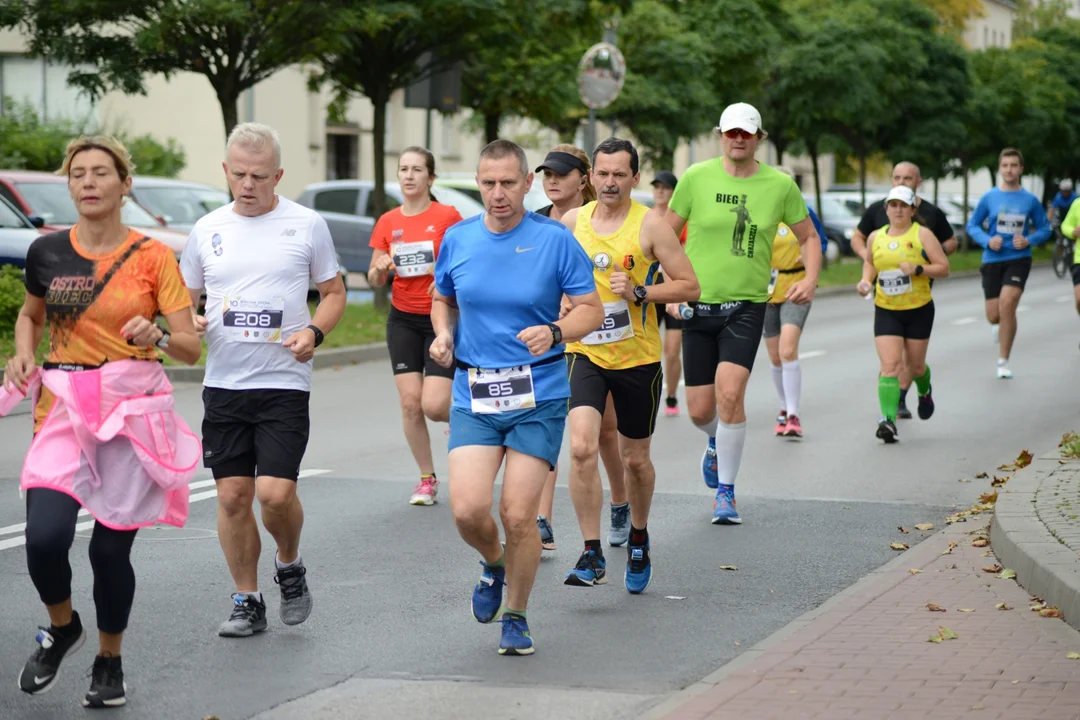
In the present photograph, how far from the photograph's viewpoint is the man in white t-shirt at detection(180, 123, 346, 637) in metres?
6.19

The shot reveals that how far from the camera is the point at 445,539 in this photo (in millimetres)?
8445

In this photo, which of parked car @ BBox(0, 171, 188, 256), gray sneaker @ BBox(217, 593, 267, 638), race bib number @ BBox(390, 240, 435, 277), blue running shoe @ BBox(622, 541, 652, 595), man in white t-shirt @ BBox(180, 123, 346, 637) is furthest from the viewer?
parked car @ BBox(0, 171, 188, 256)

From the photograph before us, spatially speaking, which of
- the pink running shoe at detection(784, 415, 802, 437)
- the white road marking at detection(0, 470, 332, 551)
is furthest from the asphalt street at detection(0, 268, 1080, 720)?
the pink running shoe at detection(784, 415, 802, 437)

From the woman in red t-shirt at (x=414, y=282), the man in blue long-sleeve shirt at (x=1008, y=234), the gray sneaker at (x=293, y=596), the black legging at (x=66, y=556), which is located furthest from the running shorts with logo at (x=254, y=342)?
the man in blue long-sleeve shirt at (x=1008, y=234)

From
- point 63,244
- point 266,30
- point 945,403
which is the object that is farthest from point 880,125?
point 63,244

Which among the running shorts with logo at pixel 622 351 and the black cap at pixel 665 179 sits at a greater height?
the black cap at pixel 665 179

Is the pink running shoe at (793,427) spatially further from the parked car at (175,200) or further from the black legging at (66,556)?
the parked car at (175,200)

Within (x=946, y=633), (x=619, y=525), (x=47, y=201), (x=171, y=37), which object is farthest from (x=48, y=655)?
(x=171, y=37)

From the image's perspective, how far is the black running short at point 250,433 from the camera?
6191 mm

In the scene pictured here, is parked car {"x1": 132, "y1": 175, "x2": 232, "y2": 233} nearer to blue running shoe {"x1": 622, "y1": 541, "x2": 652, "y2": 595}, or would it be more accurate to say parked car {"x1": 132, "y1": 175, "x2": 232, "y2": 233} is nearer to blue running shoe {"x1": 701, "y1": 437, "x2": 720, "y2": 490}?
blue running shoe {"x1": 701, "y1": 437, "x2": 720, "y2": 490}

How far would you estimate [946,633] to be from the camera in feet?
20.6

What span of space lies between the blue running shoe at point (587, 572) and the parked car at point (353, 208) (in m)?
17.2

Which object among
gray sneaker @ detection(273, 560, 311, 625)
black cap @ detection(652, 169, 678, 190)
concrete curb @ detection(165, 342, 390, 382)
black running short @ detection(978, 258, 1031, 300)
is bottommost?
concrete curb @ detection(165, 342, 390, 382)

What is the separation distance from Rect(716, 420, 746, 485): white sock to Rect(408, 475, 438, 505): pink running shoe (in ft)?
5.32
